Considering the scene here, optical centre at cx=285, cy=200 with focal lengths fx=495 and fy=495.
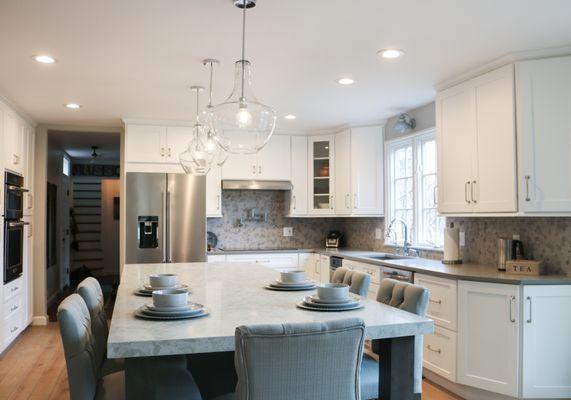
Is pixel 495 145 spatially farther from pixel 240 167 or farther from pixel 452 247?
pixel 240 167

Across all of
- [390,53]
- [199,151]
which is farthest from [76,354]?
[390,53]

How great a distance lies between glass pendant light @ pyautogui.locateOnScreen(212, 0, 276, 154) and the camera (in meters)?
2.46

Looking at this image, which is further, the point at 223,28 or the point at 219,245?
the point at 219,245

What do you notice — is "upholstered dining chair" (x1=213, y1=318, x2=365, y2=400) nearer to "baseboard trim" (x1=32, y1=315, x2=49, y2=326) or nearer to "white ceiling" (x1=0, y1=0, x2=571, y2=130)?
"white ceiling" (x1=0, y1=0, x2=571, y2=130)

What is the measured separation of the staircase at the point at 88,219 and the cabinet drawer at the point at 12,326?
5793mm

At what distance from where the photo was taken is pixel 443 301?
356cm

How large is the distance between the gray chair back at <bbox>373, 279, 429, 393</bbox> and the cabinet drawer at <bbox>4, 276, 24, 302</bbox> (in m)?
3.69

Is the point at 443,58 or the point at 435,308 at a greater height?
the point at 443,58

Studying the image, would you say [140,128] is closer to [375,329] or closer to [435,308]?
[435,308]

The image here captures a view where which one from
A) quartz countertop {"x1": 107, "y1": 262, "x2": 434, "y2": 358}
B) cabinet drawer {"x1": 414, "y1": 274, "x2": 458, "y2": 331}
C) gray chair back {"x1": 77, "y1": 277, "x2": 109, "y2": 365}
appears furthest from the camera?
cabinet drawer {"x1": 414, "y1": 274, "x2": 458, "y2": 331}

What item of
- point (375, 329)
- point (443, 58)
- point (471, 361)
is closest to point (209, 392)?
point (375, 329)

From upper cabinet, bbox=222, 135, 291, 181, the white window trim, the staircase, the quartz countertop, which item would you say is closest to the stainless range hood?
upper cabinet, bbox=222, 135, 291, 181

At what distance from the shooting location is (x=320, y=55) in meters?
3.32

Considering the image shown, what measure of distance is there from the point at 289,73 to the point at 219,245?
305 cm
